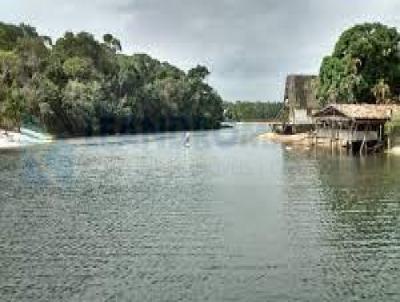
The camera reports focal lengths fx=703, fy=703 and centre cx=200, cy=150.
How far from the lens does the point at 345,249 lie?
24.6 meters

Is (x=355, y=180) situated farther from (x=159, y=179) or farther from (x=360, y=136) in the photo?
(x=360, y=136)

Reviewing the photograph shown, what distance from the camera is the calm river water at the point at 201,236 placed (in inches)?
783

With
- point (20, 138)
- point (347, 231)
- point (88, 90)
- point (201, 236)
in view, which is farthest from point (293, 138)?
point (201, 236)

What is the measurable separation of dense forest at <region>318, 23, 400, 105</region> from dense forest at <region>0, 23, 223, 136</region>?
47.1 meters

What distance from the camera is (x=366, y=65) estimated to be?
8938 cm

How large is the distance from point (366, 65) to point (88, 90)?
2396 inches

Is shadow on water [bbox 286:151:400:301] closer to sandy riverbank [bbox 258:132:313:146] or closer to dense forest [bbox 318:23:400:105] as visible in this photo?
dense forest [bbox 318:23:400:105]

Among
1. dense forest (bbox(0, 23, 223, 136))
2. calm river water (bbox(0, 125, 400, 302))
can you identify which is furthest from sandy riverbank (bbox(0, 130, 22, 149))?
calm river water (bbox(0, 125, 400, 302))

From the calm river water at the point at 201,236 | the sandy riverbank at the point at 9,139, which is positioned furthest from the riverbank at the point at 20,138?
the calm river water at the point at 201,236

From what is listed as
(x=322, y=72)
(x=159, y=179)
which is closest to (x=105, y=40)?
(x=322, y=72)

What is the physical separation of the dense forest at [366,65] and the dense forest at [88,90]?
154 ft

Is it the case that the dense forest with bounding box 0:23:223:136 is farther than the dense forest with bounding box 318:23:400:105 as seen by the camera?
Yes

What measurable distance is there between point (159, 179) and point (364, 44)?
1853 inches

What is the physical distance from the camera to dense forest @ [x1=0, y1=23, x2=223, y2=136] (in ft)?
393
